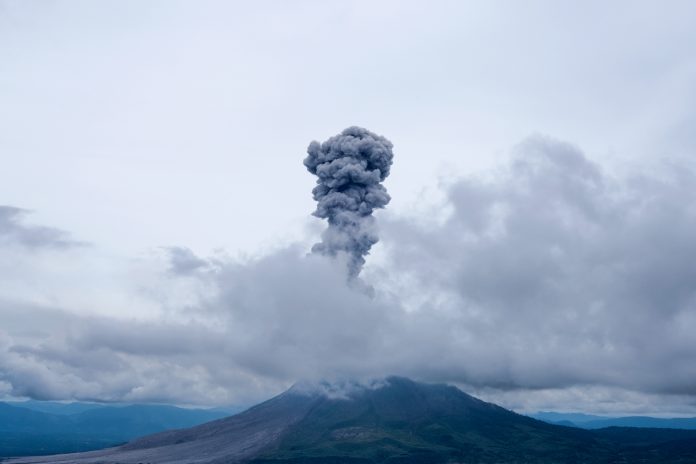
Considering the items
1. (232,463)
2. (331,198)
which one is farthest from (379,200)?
(232,463)

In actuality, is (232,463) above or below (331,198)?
below

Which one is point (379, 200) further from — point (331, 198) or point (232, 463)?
point (232, 463)

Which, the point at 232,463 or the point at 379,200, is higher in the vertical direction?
the point at 379,200
